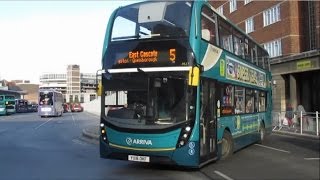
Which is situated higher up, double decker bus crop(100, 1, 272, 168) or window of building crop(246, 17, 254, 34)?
window of building crop(246, 17, 254, 34)

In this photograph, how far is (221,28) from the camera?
13734 millimetres

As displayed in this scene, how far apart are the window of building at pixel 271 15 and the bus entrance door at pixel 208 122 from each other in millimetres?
30432

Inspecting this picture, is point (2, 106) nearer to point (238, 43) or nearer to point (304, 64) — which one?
point (304, 64)

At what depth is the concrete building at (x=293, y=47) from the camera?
1435 inches

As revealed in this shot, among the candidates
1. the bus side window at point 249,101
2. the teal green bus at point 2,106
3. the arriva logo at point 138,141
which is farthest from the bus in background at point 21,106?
the arriva logo at point 138,141

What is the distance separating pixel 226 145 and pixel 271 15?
101 ft

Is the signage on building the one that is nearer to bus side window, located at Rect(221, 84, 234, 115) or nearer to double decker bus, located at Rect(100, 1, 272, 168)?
bus side window, located at Rect(221, 84, 234, 115)

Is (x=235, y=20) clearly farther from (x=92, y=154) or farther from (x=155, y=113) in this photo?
(x=155, y=113)

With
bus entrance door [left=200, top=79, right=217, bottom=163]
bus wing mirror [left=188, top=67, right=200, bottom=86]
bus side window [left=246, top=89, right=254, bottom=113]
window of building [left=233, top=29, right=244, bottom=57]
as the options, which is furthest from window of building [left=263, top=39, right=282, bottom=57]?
bus wing mirror [left=188, top=67, right=200, bottom=86]

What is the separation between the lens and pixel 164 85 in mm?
11609

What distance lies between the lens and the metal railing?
81.0 ft

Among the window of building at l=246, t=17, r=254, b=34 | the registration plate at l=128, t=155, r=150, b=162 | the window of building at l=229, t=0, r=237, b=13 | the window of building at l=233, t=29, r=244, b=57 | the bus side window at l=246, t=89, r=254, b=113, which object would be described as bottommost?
the registration plate at l=128, t=155, r=150, b=162

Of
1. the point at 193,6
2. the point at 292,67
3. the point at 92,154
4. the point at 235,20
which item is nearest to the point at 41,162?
the point at 92,154

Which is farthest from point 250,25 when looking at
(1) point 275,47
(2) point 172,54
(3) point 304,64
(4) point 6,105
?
(4) point 6,105
